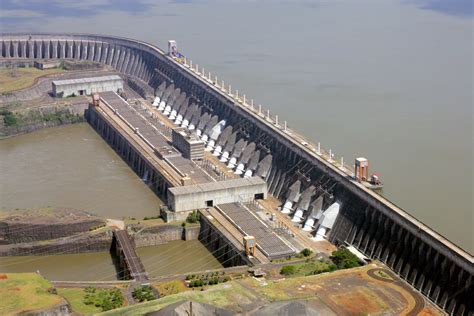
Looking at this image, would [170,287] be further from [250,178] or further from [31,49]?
[31,49]

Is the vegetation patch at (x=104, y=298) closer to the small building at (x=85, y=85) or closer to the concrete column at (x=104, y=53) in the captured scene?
the small building at (x=85, y=85)

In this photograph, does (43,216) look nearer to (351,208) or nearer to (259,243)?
(259,243)

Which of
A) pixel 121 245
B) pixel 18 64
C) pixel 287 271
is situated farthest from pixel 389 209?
pixel 18 64

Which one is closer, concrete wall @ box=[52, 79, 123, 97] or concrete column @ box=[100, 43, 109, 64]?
concrete wall @ box=[52, 79, 123, 97]

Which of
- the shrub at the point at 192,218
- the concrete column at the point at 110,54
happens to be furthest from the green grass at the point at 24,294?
the concrete column at the point at 110,54

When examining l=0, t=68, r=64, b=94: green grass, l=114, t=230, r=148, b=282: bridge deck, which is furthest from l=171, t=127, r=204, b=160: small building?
l=0, t=68, r=64, b=94: green grass

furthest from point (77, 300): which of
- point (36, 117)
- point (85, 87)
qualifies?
point (85, 87)

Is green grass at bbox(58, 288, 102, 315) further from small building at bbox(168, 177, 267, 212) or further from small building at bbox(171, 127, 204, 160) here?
small building at bbox(171, 127, 204, 160)
